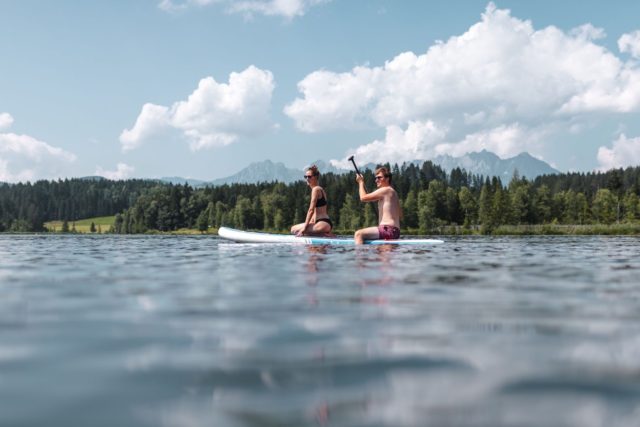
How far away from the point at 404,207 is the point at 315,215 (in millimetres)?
124403

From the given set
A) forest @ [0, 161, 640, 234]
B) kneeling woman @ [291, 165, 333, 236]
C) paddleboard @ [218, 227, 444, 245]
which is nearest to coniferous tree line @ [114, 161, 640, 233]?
forest @ [0, 161, 640, 234]

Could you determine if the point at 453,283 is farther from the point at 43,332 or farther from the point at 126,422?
the point at 126,422

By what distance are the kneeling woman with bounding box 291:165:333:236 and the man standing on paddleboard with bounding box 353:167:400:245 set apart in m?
1.54

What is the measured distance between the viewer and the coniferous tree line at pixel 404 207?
130500 mm

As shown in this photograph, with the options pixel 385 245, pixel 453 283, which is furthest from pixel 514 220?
pixel 453 283

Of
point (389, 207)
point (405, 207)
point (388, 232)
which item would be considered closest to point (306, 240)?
point (388, 232)

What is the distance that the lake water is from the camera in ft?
9.02

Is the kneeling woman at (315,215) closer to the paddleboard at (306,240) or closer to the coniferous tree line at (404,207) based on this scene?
the paddleboard at (306,240)

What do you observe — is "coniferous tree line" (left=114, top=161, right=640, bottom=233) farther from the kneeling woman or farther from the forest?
the kneeling woman

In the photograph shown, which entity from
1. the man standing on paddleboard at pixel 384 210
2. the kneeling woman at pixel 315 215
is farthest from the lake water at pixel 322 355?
the kneeling woman at pixel 315 215

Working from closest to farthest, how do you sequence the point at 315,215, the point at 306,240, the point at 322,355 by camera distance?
the point at 322,355, the point at 306,240, the point at 315,215

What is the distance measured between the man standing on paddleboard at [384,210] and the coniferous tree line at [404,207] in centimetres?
9952

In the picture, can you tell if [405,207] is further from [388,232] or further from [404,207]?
[388,232]

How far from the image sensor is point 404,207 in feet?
466
